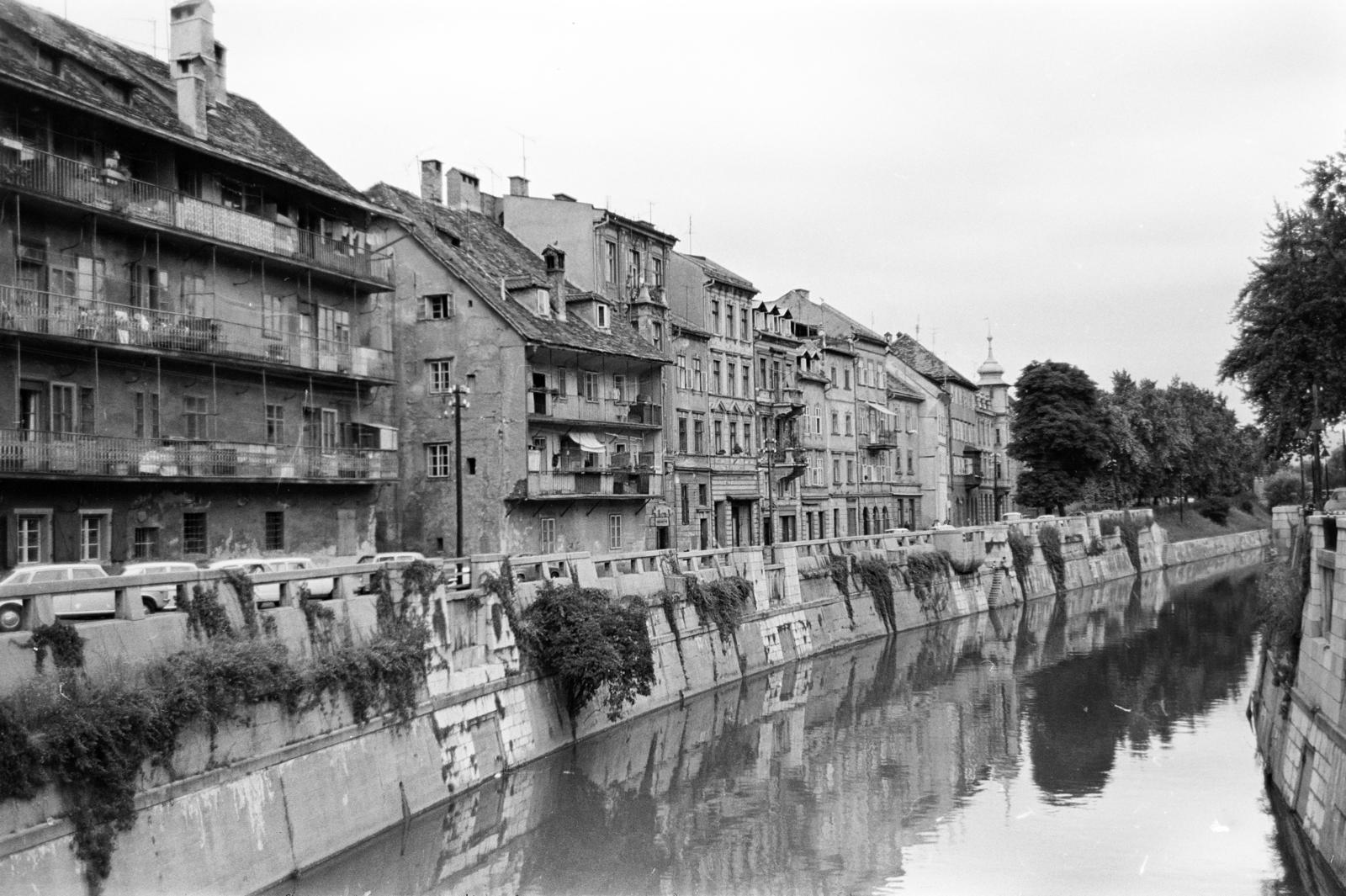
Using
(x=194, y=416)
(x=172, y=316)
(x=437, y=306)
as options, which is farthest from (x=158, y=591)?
(x=437, y=306)

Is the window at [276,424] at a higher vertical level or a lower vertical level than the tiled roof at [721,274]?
lower

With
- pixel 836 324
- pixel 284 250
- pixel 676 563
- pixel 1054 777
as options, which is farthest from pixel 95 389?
pixel 836 324

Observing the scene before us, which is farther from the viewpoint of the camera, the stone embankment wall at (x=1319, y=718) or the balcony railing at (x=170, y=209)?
the balcony railing at (x=170, y=209)

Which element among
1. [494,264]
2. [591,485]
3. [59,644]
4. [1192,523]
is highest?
[494,264]

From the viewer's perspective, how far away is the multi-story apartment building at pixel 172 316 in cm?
2966

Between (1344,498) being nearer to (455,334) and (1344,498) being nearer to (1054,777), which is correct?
(1054,777)

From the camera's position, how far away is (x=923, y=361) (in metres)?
94.9

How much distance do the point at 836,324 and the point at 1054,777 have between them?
50.2 metres

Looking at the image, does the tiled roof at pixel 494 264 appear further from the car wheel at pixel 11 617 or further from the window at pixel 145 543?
the car wheel at pixel 11 617

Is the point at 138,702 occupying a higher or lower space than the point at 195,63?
lower

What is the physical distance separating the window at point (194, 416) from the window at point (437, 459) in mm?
10737

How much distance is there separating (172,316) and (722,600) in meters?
17.6

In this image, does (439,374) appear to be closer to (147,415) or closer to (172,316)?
(172,316)

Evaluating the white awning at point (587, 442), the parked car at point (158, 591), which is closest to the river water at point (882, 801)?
the parked car at point (158, 591)
